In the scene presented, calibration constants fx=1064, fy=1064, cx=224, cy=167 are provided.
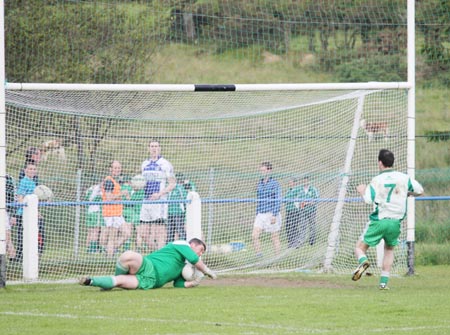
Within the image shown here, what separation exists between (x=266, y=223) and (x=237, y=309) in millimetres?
5068

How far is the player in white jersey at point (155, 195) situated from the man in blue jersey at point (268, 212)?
1.34 meters

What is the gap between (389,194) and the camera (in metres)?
12.7

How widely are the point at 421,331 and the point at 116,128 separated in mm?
7849

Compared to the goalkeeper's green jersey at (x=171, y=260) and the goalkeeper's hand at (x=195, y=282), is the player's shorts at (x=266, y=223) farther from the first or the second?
the goalkeeper's green jersey at (x=171, y=260)

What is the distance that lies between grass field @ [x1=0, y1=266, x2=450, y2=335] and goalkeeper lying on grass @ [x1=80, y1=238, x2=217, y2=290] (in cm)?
15

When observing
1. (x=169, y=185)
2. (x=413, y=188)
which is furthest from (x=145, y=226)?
(x=413, y=188)

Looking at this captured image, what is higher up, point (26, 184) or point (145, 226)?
point (26, 184)

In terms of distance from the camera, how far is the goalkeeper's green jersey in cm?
1282

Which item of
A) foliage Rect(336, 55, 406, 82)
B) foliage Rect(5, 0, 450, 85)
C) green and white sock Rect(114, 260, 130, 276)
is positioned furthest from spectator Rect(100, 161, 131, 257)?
foliage Rect(336, 55, 406, 82)

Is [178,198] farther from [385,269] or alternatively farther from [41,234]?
[385,269]

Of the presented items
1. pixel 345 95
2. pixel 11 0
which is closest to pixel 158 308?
pixel 345 95

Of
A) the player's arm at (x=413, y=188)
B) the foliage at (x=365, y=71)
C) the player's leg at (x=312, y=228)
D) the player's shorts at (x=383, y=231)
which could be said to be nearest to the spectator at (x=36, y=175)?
the player's leg at (x=312, y=228)

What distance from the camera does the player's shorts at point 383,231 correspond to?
1270 centimetres

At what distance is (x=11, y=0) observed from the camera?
66.6 feet
